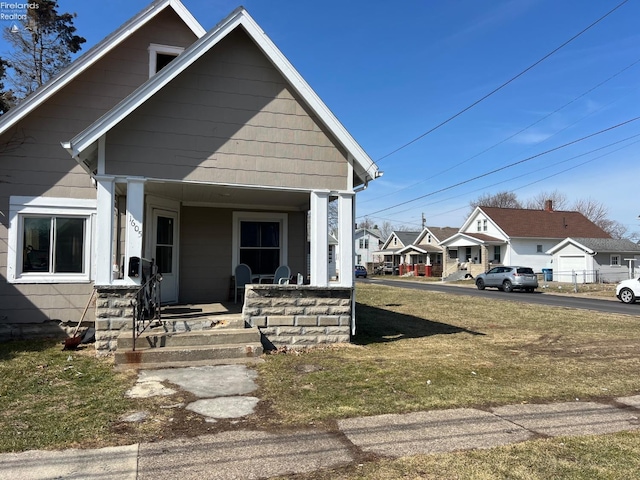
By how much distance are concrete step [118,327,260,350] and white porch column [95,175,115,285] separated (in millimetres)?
1006

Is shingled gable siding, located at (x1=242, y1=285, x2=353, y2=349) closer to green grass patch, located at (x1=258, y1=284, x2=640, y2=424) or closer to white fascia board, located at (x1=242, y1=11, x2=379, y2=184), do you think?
green grass patch, located at (x1=258, y1=284, x2=640, y2=424)

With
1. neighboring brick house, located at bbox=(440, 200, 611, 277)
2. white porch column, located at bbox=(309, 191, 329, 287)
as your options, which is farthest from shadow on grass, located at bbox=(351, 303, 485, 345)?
neighboring brick house, located at bbox=(440, 200, 611, 277)

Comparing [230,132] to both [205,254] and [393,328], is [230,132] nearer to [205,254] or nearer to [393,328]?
[205,254]

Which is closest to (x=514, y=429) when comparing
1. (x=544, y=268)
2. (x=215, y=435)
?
(x=215, y=435)

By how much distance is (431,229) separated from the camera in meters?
53.5

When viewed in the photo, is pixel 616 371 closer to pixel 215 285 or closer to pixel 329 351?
pixel 329 351

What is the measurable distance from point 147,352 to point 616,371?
23.1 feet

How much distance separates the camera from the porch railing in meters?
7.20

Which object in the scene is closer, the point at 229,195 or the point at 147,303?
the point at 147,303

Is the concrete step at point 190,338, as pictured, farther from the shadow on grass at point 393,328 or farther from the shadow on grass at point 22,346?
the shadow on grass at point 393,328

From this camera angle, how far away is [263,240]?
11.2 metres

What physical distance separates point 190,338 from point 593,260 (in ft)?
118

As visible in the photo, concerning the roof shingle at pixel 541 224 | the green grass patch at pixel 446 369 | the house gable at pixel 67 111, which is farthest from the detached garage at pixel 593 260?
the house gable at pixel 67 111

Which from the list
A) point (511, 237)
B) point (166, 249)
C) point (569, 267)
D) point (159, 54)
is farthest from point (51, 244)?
point (569, 267)
